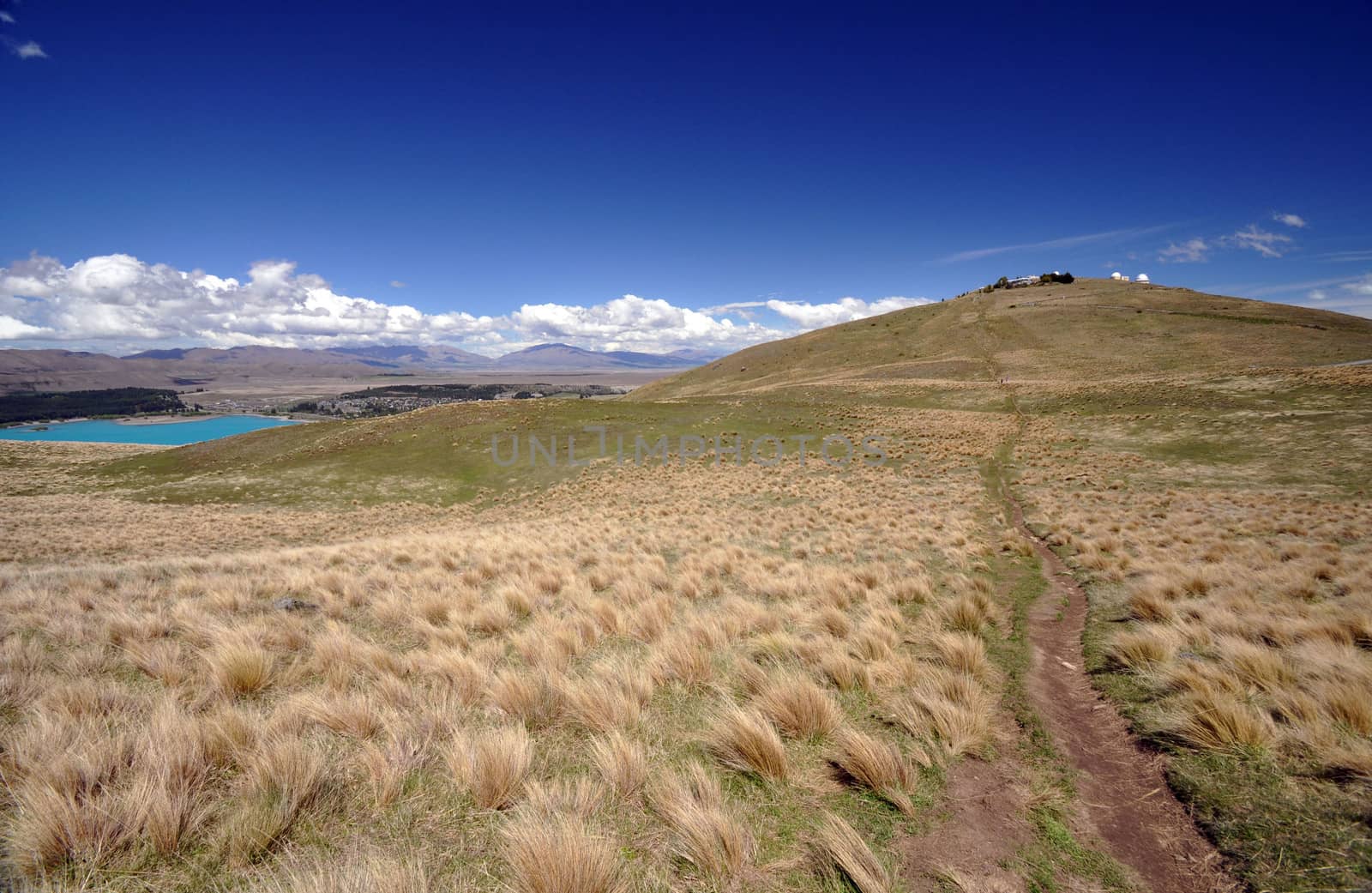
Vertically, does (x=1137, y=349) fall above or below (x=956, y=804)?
above

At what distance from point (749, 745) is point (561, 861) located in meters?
1.68

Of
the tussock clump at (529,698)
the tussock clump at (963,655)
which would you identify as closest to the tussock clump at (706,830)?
the tussock clump at (529,698)

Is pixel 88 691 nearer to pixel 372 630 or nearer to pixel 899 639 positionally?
pixel 372 630

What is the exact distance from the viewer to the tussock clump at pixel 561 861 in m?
2.54

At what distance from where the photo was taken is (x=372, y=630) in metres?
6.71

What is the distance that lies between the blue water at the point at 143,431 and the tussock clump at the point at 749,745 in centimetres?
16284

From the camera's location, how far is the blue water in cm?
13402

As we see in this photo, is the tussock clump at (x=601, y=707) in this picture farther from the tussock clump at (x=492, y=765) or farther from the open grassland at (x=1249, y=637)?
the open grassland at (x=1249, y=637)

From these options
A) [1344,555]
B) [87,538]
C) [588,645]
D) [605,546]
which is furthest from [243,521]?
[1344,555]

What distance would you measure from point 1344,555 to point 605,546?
14.9m

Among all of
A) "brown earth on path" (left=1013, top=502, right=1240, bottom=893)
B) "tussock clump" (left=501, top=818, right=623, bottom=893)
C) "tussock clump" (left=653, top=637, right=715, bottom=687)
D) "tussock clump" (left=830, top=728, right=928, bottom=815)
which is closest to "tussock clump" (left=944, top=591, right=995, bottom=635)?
"brown earth on path" (left=1013, top=502, right=1240, bottom=893)

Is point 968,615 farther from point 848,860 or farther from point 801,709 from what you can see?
point 848,860

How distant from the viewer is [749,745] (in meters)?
3.80

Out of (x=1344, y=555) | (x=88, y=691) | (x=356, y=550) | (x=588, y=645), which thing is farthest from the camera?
(x=356, y=550)
